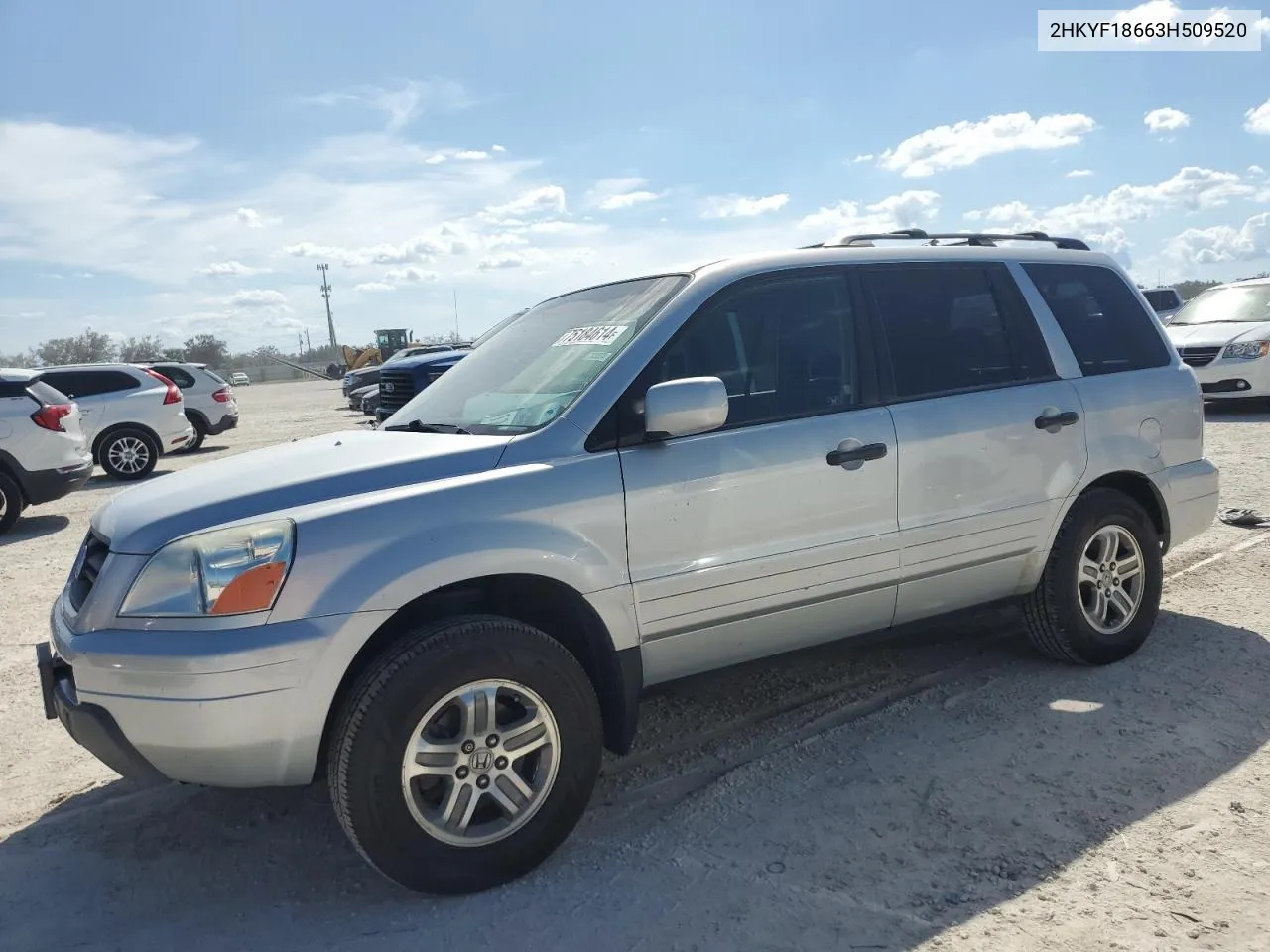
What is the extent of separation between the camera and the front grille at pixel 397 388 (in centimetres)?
1222

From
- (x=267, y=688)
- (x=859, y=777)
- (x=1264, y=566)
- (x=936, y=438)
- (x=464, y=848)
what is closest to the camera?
(x=267, y=688)

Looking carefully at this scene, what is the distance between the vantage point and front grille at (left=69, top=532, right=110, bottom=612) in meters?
3.05

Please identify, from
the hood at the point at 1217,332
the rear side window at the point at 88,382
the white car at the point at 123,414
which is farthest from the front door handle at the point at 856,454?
the rear side window at the point at 88,382

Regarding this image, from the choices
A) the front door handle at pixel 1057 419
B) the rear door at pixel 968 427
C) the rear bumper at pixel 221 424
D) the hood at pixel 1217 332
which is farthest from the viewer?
the rear bumper at pixel 221 424

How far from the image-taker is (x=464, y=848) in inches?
112

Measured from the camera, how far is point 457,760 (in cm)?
284

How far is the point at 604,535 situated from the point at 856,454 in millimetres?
1035

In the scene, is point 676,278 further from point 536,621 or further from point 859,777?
point 859,777

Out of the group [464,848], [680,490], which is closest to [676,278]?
[680,490]

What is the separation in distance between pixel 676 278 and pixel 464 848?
2.06 meters

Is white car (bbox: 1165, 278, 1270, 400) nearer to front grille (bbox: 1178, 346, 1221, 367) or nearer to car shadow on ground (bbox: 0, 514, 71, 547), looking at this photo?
front grille (bbox: 1178, 346, 1221, 367)

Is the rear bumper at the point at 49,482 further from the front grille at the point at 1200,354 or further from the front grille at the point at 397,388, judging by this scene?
the front grille at the point at 1200,354

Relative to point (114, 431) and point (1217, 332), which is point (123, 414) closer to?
point (114, 431)

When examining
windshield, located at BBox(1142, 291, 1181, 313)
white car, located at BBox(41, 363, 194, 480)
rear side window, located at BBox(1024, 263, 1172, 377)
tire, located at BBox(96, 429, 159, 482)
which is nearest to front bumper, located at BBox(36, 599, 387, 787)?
rear side window, located at BBox(1024, 263, 1172, 377)
